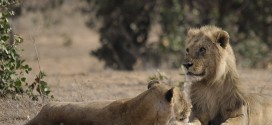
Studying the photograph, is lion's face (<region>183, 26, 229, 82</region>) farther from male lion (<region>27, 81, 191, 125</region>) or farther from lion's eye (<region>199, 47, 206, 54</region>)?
male lion (<region>27, 81, 191, 125</region>)

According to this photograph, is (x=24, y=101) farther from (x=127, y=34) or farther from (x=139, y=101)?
(x=127, y=34)

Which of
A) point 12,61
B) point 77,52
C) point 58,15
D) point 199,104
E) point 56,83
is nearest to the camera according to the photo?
point 199,104

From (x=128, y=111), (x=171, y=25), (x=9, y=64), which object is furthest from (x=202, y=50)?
(x=171, y=25)

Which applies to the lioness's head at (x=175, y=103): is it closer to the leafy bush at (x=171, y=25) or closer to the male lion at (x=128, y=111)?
the male lion at (x=128, y=111)

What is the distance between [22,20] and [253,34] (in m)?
11.0

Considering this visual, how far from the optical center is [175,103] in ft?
20.4

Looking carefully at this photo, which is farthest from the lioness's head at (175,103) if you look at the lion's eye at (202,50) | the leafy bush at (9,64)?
the leafy bush at (9,64)

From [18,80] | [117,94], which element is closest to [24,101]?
[18,80]

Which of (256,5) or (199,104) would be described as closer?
(199,104)

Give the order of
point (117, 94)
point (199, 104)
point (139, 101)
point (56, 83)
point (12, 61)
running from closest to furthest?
point (139, 101) → point (199, 104) → point (12, 61) → point (117, 94) → point (56, 83)

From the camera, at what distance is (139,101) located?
6.08 meters

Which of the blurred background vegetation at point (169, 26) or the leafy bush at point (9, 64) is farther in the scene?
the blurred background vegetation at point (169, 26)

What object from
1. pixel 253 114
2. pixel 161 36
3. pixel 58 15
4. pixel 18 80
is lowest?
pixel 253 114

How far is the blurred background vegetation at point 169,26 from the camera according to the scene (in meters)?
14.9
